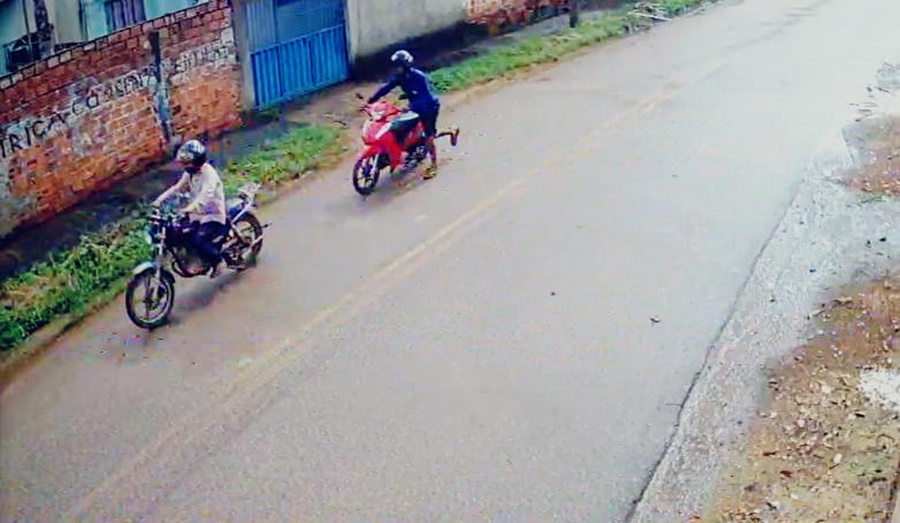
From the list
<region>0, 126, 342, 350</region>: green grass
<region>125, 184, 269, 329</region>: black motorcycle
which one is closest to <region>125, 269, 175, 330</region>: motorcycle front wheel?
<region>125, 184, 269, 329</region>: black motorcycle

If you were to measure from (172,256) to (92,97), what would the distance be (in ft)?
11.5

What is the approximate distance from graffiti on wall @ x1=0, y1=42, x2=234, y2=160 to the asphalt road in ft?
7.86

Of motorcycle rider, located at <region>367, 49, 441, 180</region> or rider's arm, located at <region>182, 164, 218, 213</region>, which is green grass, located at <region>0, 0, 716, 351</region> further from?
motorcycle rider, located at <region>367, 49, 441, 180</region>

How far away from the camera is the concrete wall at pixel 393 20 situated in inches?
719

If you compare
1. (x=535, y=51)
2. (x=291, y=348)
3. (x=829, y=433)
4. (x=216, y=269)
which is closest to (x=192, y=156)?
(x=216, y=269)

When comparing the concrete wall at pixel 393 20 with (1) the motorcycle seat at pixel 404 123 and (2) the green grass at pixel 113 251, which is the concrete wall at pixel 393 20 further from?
(1) the motorcycle seat at pixel 404 123

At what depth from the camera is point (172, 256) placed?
10.2m

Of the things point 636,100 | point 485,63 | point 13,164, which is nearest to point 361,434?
point 13,164

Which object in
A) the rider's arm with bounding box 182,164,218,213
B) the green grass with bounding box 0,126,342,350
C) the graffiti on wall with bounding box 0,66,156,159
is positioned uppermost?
the graffiti on wall with bounding box 0,66,156,159

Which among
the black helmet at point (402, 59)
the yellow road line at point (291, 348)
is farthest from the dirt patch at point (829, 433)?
the black helmet at point (402, 59)

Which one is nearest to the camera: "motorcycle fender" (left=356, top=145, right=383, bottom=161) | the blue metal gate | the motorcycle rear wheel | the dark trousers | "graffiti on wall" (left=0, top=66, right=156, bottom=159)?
the motorcycle rear wheel

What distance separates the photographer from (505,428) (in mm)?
7938

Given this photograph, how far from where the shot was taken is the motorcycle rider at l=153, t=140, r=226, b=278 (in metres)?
10.1

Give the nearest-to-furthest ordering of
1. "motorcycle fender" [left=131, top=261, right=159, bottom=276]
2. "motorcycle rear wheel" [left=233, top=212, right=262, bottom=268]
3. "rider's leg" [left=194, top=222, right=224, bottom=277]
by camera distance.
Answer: "motorcycle fender" [left=131, top=261, right=159, bottom=276], "rider's leg" [left=194, top=222, right=224, bottom=277], "motorcycle rear wheel" [left=233, top=212, right=262, bottom=268]
